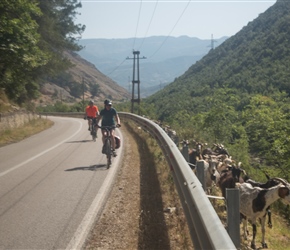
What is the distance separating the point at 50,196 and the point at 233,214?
4171mm

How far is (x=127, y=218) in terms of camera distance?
243 inches

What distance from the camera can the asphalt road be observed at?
5.27m

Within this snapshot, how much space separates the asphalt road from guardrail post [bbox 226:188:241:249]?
6.81 feet

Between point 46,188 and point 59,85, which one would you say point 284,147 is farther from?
point 59,85

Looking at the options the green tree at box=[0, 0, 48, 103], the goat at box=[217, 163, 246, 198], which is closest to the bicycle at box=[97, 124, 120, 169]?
the goat at box=[217, 163, 246, 198]

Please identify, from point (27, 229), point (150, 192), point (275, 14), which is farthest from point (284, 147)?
point (275, 14)

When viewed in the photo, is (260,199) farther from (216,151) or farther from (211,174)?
(216,151)

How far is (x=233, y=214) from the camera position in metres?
4.47

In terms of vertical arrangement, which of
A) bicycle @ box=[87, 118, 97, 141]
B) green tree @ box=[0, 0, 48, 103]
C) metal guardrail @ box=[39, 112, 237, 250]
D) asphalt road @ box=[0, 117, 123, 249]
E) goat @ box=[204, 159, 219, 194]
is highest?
green tree @ box=[0, 0, 48, 103]

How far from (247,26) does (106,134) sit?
113 metres

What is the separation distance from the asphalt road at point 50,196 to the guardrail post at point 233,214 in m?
2.08

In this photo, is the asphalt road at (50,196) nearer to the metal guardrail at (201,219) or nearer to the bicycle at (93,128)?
the metal guardrail at (201,219)

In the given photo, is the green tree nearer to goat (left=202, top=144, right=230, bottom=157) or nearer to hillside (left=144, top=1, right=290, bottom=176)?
goat (left=202, top=144, right=230, bottom=157)

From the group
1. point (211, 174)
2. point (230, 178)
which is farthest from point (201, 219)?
point (211, 174)
